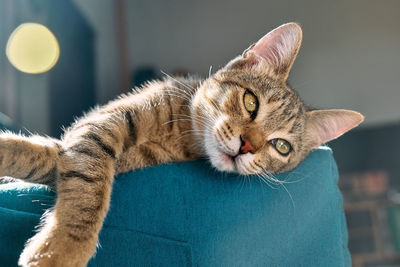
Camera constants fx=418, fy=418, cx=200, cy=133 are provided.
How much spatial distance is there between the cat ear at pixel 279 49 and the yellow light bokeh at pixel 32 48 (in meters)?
2.49

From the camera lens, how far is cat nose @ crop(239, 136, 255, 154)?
1032 millimetres

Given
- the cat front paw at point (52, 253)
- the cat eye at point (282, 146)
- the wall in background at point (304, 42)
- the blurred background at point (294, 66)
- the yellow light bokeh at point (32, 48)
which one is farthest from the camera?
the wall in background at point (304, 42)

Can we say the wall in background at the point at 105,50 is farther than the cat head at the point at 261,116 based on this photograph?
Yes

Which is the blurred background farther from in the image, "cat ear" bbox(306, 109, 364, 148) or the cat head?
"cat ear" bbox(306, 109, 364, 148)

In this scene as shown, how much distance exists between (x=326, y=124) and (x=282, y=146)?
19 cm

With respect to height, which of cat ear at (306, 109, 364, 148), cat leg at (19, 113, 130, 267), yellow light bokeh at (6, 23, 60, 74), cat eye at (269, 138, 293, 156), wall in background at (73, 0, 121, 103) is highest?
wall in background at (73, 0, 121, 103)

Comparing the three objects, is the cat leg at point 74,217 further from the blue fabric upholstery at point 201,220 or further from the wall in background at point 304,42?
the wall in background at point 304,42

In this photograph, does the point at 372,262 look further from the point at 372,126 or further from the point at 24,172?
the point at 24,172

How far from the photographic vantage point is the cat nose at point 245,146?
3.39 ft

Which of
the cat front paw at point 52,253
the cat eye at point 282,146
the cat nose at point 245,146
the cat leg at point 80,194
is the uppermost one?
the cat eye at point 282,146

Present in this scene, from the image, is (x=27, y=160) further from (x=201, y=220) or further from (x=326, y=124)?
(x=326, y=124)

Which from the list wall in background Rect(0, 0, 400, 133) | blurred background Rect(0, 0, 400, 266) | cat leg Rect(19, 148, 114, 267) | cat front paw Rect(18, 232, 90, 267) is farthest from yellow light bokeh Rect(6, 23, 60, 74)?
cat front paw Rect(18, 232, 90, 267)

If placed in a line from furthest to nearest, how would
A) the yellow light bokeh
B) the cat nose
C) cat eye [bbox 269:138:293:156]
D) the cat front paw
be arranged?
the yellow light bokeh < cat eye [bbox 269:138:293:156] < the cat nose < the cat front paw

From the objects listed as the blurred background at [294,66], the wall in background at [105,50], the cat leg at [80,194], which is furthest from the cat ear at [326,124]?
the wall in background at [105,50]
